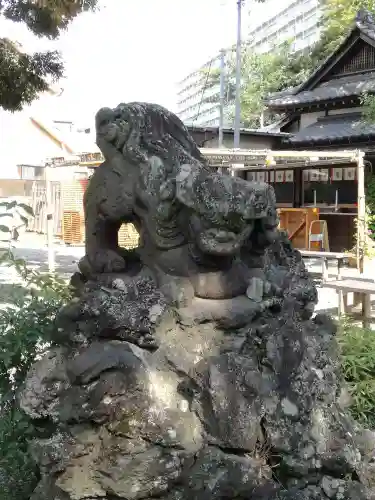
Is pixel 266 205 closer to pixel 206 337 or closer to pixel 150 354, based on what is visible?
pixel 206 337

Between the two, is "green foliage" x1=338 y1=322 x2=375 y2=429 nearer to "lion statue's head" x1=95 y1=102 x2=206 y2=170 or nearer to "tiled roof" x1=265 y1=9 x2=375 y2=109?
"lion statue's head" x1=95 y1=102 x2=206 y2=170

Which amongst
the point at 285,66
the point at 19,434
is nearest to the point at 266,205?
the point at 19,434

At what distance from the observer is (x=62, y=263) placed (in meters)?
11.2

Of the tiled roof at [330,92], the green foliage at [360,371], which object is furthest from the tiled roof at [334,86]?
the green foliage at [360,371]

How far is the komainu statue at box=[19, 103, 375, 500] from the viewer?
1740mm

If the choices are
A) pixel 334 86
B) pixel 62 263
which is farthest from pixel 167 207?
pixel 334 86

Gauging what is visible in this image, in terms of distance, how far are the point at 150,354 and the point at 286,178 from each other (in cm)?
1349

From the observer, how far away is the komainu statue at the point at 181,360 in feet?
5.71

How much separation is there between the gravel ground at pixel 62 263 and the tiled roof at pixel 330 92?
5.13 m

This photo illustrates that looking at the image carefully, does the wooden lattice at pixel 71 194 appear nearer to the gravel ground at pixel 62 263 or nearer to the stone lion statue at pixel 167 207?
the gravel ground at pixel 62 263

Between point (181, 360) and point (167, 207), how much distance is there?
0.55 m

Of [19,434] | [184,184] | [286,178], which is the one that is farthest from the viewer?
[286,178]

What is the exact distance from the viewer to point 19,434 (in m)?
2.51

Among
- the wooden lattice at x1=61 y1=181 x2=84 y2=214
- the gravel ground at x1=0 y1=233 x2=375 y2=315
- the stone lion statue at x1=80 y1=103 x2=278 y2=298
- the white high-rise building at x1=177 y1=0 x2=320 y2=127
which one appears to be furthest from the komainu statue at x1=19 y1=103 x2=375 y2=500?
the white high-rise building at x1=177 y1=0 x2=320 y2=127
